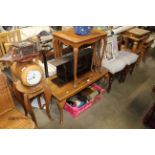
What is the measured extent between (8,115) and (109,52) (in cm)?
183

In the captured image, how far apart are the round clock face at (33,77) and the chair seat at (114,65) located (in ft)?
4.10

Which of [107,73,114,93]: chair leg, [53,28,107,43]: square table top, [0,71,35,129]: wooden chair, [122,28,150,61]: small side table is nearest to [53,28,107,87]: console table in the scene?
[53,28,107,43]: square table top

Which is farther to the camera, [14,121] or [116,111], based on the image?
[116,111]

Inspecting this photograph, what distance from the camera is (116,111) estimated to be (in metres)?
2.30

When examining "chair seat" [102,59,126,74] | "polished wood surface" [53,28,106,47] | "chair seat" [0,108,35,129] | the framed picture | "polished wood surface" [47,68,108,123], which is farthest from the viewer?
the framed picture

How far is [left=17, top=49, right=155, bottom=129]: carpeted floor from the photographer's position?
2070mm

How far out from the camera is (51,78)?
7.02 ft

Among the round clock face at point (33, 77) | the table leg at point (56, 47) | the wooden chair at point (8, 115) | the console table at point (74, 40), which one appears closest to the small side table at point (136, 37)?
the console table at point (74, 40)

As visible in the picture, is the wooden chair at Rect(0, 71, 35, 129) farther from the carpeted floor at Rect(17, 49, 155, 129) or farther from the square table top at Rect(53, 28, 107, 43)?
the square table top at Rect(53, 28, 107, 43)

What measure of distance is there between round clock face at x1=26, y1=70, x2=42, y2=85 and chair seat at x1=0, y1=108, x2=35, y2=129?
1.16ft

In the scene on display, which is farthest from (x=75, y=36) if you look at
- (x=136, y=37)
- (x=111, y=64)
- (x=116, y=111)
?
(x=136, y=37)

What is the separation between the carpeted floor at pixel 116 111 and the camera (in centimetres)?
207

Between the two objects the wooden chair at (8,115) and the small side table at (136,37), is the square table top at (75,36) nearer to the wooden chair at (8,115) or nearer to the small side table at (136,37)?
the wooden chair at (8,115)

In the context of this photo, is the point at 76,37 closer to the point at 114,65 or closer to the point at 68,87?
the point at 68,87
